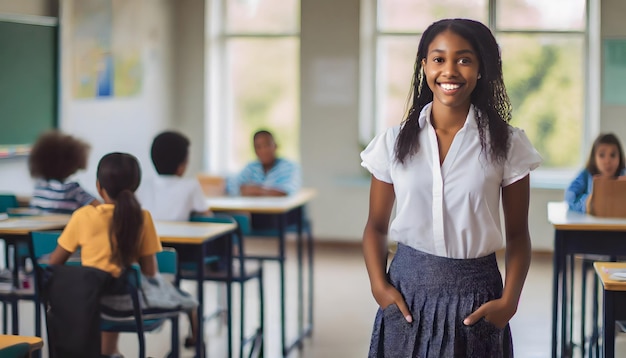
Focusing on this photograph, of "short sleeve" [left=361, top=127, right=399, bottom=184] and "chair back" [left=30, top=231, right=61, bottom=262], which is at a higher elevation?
"short sleeve" [left=361, top=127, right=399, bottom=184]

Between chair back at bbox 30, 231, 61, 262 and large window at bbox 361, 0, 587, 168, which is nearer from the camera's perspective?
chair back at bbox 30, 231, 61, 262

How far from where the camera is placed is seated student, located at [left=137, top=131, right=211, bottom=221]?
4.74 metres

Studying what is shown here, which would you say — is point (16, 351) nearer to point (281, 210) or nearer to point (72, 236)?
point (72, 236)

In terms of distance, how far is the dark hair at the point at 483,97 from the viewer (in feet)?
6.75

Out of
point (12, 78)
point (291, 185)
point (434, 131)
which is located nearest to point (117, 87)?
point (12, 78)

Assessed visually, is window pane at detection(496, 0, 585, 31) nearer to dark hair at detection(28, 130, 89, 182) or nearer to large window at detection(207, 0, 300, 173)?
large window at detection(207, 0, 300, 173)

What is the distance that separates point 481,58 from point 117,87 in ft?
19.2

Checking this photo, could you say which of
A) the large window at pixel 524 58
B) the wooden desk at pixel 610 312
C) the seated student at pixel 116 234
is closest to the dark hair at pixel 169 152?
the seated student at pixel 116 234

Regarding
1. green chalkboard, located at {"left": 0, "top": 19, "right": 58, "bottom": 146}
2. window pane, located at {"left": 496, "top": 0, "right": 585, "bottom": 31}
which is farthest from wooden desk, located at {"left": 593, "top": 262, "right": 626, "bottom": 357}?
window pane, located at {"left": 496, "top": 0, "right": 585, "bottom": 31}

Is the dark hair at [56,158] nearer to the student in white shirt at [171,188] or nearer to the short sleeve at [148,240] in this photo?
the student in white shirt at [171,188]

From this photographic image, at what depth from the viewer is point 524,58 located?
8.52 m

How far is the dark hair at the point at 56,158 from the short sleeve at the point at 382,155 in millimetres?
3141

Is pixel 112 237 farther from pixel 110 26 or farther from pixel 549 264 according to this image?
pixel 549 264

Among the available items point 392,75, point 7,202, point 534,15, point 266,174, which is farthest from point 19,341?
point 534,15
